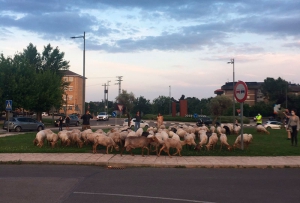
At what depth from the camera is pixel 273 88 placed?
101062 mm

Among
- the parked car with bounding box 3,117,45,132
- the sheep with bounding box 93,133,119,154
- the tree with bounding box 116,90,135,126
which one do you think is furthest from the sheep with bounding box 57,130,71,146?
the tree with bounding box 116,90,135,126

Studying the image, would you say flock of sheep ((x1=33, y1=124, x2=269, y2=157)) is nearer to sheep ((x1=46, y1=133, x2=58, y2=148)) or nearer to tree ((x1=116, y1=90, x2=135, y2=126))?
sheep ((x1=46, y1=133, x2=58, y2=148))

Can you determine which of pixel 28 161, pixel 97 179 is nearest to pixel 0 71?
pixel 28 161

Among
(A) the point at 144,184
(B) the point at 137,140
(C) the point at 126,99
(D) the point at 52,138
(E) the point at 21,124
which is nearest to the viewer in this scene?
(A) the point at 144,184

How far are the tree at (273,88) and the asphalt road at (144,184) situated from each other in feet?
290

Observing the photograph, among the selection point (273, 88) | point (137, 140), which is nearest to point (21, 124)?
point (137, 140)

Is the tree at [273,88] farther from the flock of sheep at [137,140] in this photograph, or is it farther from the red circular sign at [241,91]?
the red circular sign at [241,91]

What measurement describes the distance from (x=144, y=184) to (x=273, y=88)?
96.5 meters

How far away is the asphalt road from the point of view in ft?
28.3

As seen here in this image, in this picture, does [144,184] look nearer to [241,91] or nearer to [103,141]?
[103,141]

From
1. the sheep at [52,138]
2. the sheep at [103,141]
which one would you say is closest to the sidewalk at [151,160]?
the sheep at [103,141]

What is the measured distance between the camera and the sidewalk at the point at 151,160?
1409 centimetres

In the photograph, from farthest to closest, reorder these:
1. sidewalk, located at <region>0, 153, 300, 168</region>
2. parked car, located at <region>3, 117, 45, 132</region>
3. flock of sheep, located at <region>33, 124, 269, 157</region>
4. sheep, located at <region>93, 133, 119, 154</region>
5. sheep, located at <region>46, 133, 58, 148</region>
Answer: parked car, located at <region>3, 117, 45, 132</region> → sheep, located at <region>46, 133, 58, 148</region> → sheep, located at <region>93, 133, 119, 154</region> → flock of sheep, located at <region>33, 124, 269, 157</region> → sidewalk, located at <region>0, 153, 300, 168</region>

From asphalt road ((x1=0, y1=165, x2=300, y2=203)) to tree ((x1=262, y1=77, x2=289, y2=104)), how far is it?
88.3 metres
